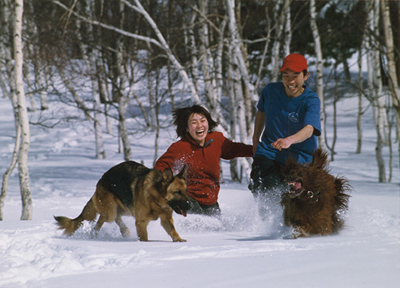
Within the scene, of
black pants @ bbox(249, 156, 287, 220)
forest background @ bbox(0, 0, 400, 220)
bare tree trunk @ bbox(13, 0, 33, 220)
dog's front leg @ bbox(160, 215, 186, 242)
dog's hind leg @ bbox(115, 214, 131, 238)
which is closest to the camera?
dog's front leg @ bbox(160, 215, 186, 242)

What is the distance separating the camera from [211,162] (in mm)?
5188

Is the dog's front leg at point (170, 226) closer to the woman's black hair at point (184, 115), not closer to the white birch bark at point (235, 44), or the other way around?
the woman's black hair at point (184, 115)

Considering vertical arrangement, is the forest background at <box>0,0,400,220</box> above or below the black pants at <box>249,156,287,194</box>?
above

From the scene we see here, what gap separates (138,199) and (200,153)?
1.00m

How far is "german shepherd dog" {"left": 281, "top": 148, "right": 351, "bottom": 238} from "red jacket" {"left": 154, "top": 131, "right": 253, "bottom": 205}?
107 cm

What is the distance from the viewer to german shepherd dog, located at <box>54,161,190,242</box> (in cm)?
430

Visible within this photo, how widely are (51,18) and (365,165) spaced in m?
14.4

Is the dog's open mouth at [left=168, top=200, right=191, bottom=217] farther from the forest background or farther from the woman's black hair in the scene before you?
the forest background

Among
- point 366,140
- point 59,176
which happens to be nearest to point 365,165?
point 366,140

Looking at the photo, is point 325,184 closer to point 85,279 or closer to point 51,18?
point 85,279

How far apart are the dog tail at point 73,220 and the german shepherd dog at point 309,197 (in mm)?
2047

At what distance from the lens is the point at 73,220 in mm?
4863

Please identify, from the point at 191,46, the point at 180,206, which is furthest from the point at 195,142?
the point at 191,46

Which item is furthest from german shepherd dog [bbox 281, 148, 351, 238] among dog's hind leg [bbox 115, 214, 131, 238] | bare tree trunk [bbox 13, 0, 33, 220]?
bare tree trunk [bbox 13, 0, 33, 220]
